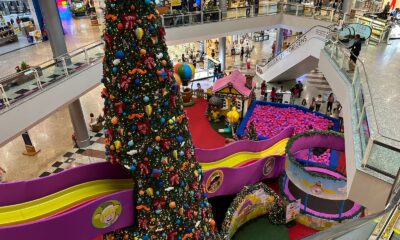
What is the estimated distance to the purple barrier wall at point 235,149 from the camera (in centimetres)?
776

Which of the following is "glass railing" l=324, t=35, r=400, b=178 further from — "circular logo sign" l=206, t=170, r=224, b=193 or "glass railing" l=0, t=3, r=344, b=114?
"glass railing" l=0, t=3, r=344, b=114

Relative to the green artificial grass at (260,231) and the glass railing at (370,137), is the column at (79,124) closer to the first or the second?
the green artificial grass at (260,231)

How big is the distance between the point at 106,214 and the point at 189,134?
1.75m

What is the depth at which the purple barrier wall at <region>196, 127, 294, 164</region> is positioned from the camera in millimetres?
7756

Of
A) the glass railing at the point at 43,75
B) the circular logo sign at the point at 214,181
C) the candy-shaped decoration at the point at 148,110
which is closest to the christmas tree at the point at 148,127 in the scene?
the candy-shaped decoration at the point at 148,110

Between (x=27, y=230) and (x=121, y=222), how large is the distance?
1262mm

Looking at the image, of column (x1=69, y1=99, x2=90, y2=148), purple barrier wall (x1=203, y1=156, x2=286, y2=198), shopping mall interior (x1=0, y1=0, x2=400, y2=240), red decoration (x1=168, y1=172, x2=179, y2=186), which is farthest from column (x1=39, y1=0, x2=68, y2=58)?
red decoration (x1=168, y1=172, x2=179, y2=186)

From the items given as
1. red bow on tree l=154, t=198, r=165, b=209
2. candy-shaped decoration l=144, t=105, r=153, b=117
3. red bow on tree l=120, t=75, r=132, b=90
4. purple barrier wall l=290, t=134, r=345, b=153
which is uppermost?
red bow on tree l=120, t=75, r=132, b=90

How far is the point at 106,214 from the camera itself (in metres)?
4.57

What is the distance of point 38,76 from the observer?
276 inches

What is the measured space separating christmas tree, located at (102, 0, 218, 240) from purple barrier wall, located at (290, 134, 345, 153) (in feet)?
14.8

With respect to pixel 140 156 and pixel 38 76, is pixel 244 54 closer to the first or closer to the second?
pixel 38 76

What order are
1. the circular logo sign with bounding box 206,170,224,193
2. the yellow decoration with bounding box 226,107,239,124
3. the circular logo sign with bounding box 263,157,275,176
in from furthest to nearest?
1. the yellow decoration with bounding box 226,107,239,124
2. the circular logo sign with bounding box 263,157,275,176
3. the circular logo sign with bounding box 206,170,224,193

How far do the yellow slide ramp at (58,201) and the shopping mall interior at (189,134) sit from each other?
0.07 feet
